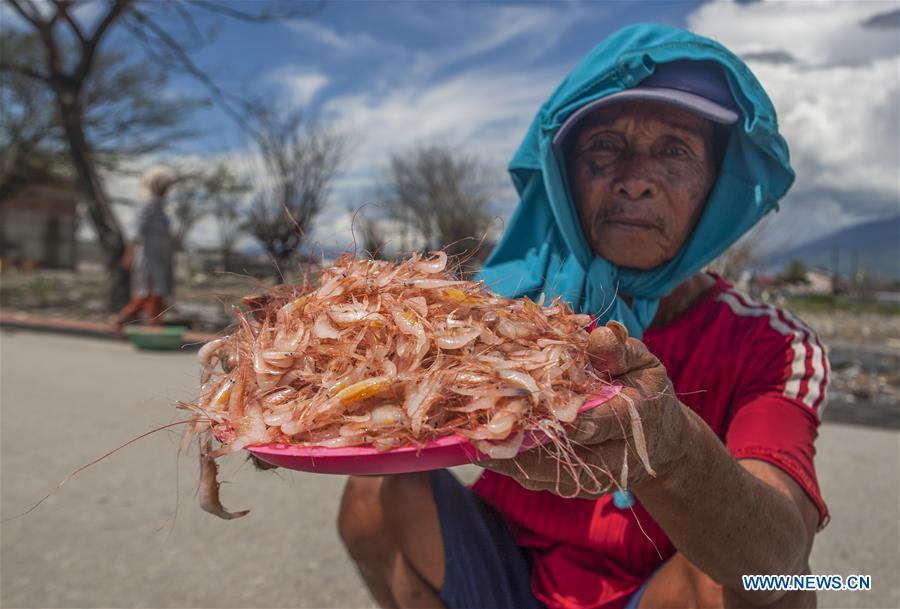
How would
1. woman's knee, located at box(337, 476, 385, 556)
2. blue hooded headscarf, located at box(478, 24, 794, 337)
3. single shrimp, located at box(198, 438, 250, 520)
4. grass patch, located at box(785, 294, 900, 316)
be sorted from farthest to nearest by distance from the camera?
grass patch, located at box(785, 294, 900, 316)
woman's knee, located at box(337, 476, 385, 556)
blue hooded headscarf, located at box(478, 24, 794, 337)
single shrimp, located at box(198, 438, 250, 520)

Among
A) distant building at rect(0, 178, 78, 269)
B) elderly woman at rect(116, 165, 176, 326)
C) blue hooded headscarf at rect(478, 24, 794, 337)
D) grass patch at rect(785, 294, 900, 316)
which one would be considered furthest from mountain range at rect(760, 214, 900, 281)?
distant building at rect(0, 178, 78, 269)

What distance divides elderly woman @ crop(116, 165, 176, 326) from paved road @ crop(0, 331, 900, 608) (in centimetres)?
467

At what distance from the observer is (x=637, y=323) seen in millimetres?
1690

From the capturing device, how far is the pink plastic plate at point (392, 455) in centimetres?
98

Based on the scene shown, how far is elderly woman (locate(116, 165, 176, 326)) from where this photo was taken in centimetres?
930

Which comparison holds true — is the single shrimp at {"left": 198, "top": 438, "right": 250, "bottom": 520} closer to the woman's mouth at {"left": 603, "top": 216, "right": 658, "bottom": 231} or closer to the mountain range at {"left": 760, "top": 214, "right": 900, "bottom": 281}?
the woman's mouth at {"left": 603, "top": 216, "right": 658, "bottom": 231}

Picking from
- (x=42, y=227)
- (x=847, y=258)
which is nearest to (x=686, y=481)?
(x=42, y=227)

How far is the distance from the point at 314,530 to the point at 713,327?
2262 millimetres

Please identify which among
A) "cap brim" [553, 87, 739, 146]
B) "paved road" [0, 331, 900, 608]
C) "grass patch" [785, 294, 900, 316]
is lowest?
"grass patch" [785, 294, 900, 316]

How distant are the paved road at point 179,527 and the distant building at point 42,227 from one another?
104 ft

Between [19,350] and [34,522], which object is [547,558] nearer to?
[34,522]

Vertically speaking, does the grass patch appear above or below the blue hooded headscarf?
below

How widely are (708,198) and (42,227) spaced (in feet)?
124

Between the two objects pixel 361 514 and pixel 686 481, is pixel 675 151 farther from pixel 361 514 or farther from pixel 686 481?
pixel 361 514
